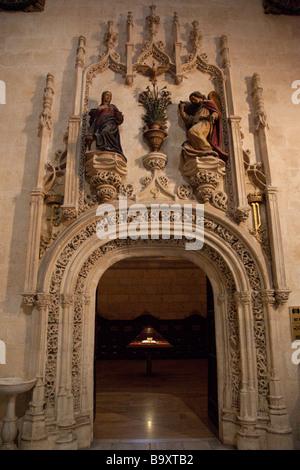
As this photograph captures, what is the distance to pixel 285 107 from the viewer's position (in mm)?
5391

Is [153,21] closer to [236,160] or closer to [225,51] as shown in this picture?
[225,51]

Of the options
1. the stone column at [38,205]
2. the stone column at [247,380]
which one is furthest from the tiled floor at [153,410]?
the stone column at [38,205]

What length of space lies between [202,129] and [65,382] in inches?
161

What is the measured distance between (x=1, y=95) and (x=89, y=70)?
62.0 inches

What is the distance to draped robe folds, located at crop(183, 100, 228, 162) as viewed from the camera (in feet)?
15.6

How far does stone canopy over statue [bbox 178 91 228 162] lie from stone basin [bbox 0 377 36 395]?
12.4ft

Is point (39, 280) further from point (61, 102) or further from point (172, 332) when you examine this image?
point (172, 332)

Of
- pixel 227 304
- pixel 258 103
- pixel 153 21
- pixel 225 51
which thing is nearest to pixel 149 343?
pixel 227 304

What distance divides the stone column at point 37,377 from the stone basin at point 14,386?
0.16 meters

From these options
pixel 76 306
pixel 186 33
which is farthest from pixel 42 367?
pixel 186 33

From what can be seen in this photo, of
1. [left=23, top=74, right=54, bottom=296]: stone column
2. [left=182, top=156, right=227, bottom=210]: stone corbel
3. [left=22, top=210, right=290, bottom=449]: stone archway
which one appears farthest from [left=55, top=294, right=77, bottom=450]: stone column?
[left=182, top=156, right=227, bottom=210]: stone corbel

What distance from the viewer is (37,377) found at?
4062mm

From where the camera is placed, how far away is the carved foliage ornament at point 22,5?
5902 mm

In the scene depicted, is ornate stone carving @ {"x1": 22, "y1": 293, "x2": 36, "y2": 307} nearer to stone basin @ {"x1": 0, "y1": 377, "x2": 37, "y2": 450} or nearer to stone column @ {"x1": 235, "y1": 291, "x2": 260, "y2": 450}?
stone basin @ {"x1": 0, "y1": 377, "x2": 37, "y2": 450}
